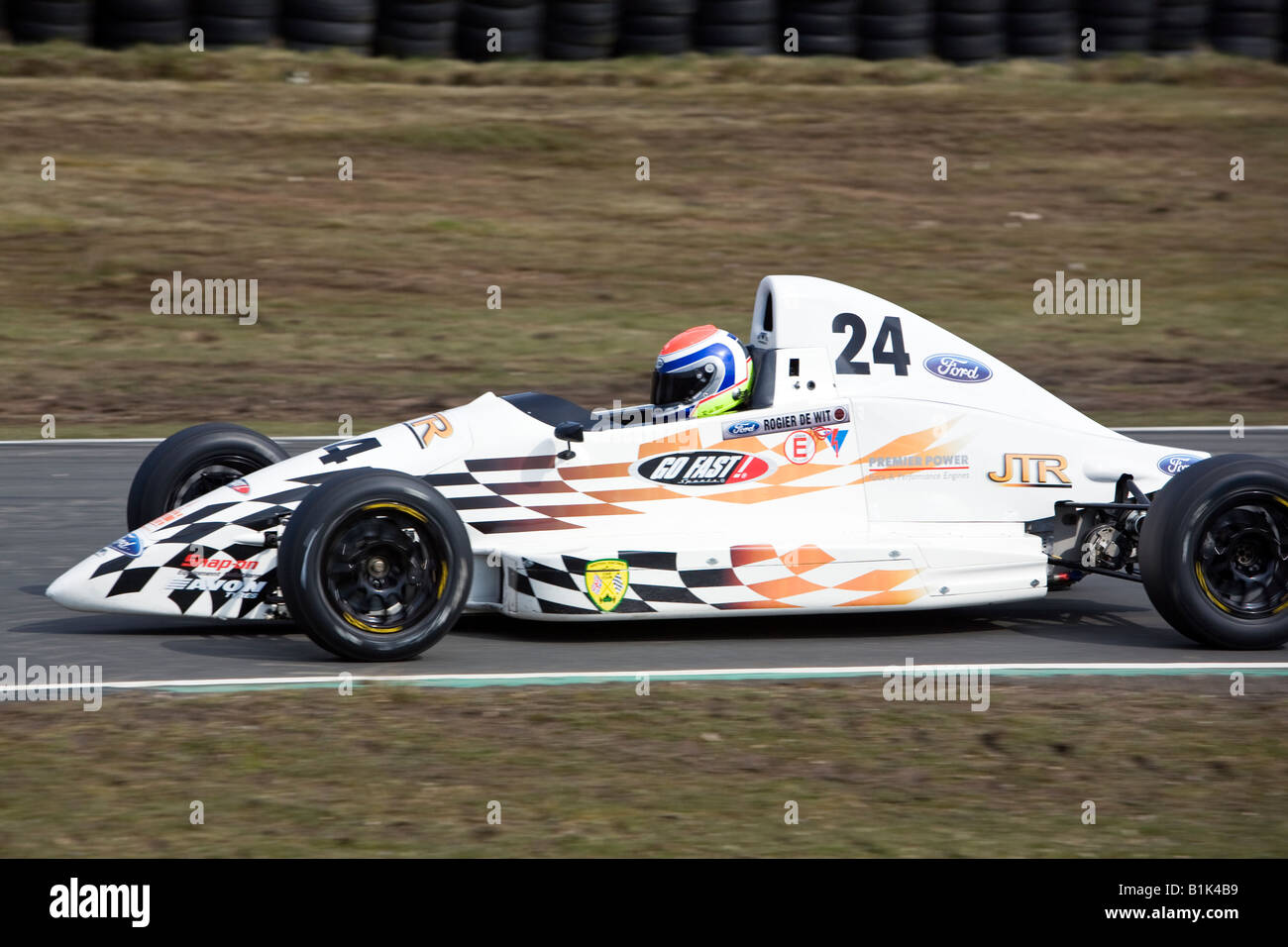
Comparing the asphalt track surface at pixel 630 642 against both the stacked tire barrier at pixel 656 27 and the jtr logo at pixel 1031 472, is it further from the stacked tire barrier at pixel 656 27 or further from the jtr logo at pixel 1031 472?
the stacked tire barrier at pixel 656 27

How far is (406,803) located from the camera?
218 inches

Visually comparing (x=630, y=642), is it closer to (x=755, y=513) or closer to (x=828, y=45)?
(x=755, y=513)

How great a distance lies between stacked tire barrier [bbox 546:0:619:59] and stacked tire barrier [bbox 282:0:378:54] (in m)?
2.24

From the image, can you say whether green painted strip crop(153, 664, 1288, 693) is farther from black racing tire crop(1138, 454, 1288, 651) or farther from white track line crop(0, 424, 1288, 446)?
white track line crop(0, 424, 1288, 446)

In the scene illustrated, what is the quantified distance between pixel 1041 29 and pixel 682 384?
1551 centimetres

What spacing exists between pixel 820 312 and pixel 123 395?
862 cm

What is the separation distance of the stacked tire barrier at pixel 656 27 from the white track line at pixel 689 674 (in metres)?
15.3

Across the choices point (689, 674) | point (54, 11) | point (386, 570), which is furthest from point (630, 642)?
point (54, 11)

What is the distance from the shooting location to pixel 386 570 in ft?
23.5

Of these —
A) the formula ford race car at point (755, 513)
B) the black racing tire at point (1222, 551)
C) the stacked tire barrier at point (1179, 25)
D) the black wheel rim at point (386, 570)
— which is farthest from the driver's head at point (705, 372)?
the stacked tire barrier at point (1179, 25)

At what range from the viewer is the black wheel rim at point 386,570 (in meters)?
7.06

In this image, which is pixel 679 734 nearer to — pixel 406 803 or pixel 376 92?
pixel 406 803

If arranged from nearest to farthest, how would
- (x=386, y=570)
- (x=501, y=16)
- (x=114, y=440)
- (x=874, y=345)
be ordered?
(x=386, y=570) → (x=874, y=345) → (x=114, y=440) → (x=501, y=16)
